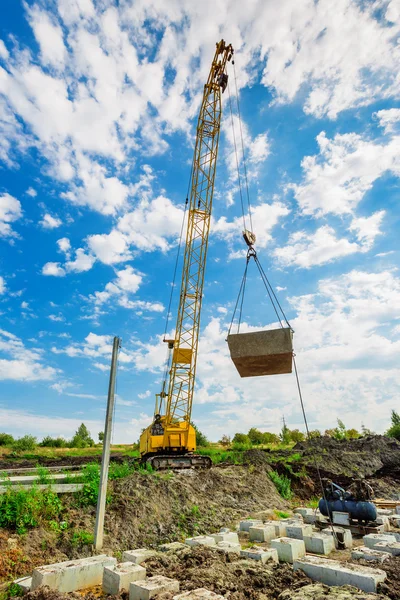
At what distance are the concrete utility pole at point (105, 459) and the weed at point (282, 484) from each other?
948 cm

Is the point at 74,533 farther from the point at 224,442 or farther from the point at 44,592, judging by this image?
the point at 224,442

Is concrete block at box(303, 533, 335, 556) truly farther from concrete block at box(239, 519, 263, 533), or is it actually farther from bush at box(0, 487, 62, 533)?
bush at box(0, 487, 62, 533)

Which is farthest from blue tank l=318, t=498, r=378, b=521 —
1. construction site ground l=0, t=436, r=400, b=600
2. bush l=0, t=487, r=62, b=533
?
bush l=0, t=487, r=62, b=533

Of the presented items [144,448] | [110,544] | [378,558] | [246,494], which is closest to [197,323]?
[144,448]

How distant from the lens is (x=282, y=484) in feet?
48.7

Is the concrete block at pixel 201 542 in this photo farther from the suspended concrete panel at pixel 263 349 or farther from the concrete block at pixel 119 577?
the suspended concrete panel at pixel 263 349

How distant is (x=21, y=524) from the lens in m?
6.93

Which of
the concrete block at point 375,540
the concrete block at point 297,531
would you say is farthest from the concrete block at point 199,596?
the concrete block at point 375,540

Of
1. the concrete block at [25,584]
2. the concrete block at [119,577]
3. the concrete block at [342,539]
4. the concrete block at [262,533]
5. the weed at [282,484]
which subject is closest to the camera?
the concrete block at [119,577]

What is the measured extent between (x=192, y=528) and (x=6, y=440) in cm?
3986

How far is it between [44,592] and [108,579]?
2.72 feet

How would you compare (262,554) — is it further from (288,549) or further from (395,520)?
(395,520)

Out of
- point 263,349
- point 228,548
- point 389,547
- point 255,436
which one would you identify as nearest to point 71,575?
point 228,548

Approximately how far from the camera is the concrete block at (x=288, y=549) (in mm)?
6074
